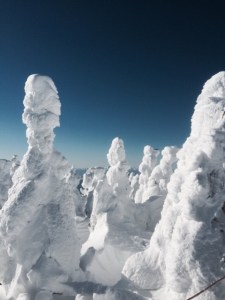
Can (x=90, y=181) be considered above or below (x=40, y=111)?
above

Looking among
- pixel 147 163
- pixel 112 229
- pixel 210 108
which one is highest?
pixel 147 163

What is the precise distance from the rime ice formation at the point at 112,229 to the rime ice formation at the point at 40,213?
8.33 ft

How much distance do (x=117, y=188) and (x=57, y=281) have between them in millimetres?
17133

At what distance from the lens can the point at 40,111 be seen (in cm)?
1670

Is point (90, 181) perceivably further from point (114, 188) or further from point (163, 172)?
point (114, 188)

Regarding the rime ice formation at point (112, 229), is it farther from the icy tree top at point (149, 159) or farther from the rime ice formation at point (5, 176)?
the rime ice formation at point (5, 176)

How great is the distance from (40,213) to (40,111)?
205 inches

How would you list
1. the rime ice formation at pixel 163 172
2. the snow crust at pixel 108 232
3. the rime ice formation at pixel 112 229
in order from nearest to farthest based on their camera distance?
the snow crust at pixel 108 232, the rime ice formation at pixel 112 229, the rime ice formation at pixel 163 172

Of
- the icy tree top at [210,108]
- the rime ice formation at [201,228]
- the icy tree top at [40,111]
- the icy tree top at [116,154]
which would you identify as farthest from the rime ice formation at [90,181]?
the rime ice formation at [201,228]

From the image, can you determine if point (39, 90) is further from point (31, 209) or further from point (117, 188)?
point (117, 188)

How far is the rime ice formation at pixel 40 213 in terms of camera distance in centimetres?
1524

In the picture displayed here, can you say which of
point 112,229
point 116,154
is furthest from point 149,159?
point 112,229

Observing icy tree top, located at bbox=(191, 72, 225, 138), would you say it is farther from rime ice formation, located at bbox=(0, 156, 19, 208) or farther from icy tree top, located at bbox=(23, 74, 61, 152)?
rime ice formation, located at bbox=(0, 156, 19, 208)

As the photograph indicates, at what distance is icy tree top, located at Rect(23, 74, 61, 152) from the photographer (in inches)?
653
